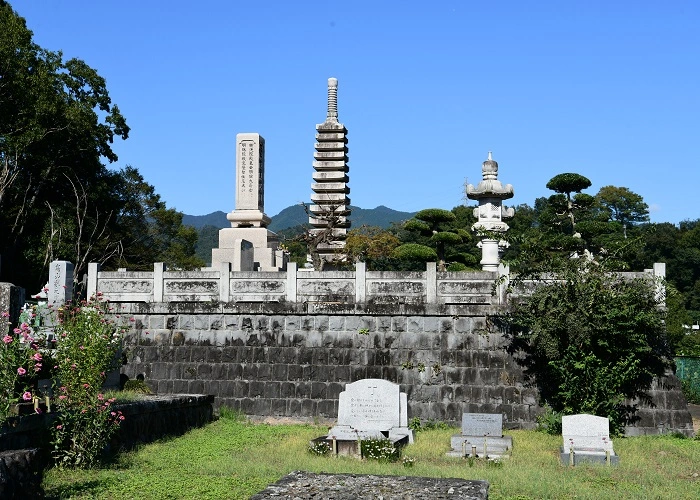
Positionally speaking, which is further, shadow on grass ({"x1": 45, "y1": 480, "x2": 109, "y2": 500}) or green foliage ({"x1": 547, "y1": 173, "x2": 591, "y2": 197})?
green foliage ({"x1": 547, "y1": 173, "x2": 591, "y2": 197})

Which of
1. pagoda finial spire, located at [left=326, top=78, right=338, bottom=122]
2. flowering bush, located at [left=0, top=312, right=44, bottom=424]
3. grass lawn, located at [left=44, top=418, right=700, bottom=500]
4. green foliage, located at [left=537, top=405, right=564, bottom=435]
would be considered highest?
pagoda finial spire, located at [left=326, top=78, right=338, bottom=122]

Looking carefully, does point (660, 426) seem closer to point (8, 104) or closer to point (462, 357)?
point (462, 357)

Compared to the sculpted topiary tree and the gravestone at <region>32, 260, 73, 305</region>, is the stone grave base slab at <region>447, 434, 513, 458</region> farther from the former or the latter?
the sculpted topiary tree

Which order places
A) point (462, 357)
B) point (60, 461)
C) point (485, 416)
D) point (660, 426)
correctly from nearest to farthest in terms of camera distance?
1. point (60, 461)
2. point (485, 416)
3. point (660, 426)
4. point (462, 357)

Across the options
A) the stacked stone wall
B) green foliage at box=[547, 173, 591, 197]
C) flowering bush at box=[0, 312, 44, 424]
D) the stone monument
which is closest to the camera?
flowering bush at box=[0, 312, 44, 424]

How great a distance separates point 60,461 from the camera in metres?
12.2

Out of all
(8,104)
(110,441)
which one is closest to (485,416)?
(110,441)

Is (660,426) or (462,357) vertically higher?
(462,357)

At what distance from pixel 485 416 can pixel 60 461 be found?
26.5ft

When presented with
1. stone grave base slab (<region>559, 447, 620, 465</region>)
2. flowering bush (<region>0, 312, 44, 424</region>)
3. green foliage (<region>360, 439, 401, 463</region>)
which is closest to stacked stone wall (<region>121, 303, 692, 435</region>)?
stone grave base slab (<region>559, 447, 620, 465</region>)

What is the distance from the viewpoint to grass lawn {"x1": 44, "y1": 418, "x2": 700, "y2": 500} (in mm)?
11016

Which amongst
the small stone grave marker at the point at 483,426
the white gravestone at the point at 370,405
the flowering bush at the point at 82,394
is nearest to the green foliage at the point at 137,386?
the white gravestone at the point at 370,405

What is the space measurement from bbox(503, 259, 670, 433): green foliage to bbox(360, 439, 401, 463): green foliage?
488 centimetres

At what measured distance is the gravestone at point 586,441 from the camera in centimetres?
1407
